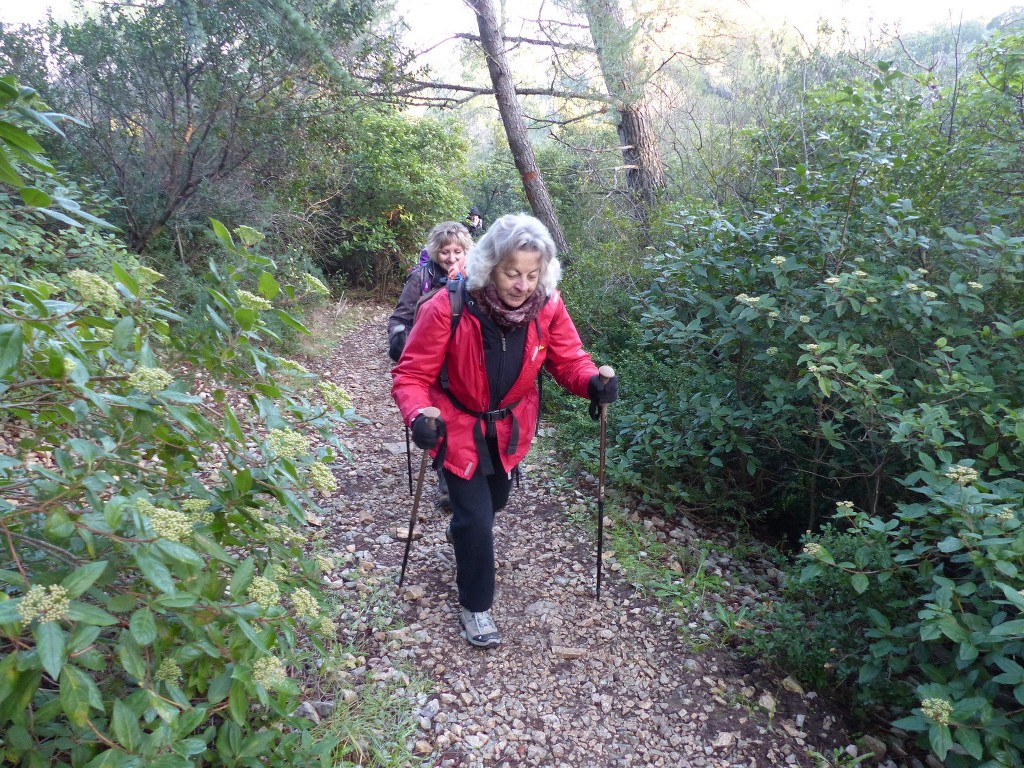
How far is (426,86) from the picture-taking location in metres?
8.59

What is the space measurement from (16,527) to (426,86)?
325 inches

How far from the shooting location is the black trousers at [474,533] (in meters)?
3.21

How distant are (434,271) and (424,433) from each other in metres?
2.42

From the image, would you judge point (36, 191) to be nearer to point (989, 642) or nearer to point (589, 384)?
point (589, 384)

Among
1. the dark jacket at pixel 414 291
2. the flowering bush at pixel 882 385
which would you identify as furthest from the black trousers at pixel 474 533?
the dark jacket at pixel 414 291

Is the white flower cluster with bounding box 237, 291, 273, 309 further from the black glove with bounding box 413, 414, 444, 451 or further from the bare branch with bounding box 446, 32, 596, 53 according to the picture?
the bare branch with bounding box 446, 32, 596, 53

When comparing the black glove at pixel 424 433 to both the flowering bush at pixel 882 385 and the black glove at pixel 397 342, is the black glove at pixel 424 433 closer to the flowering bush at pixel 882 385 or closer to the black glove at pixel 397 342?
the flowering bush at pixel 882 385

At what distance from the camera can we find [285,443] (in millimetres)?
1872

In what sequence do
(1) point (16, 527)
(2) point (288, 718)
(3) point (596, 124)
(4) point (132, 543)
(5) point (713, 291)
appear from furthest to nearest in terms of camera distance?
1. (3) point (596, 124)
2. (5) point (713, 291)
3. (2) point (288, 718)
4. (1) point (16, 527)
5. (4) point (132, 543)

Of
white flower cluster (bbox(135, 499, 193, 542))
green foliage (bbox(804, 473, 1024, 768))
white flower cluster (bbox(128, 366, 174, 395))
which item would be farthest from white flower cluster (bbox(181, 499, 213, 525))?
green foliage (bbox(804, 473, 1024, 768))

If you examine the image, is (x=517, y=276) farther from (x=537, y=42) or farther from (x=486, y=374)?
(x=537, y=42)

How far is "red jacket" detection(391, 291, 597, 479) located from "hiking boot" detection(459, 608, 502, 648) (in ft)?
2.71

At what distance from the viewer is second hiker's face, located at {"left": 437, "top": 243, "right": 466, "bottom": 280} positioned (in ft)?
15.9

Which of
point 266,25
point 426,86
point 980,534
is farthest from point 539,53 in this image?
point 980,534
